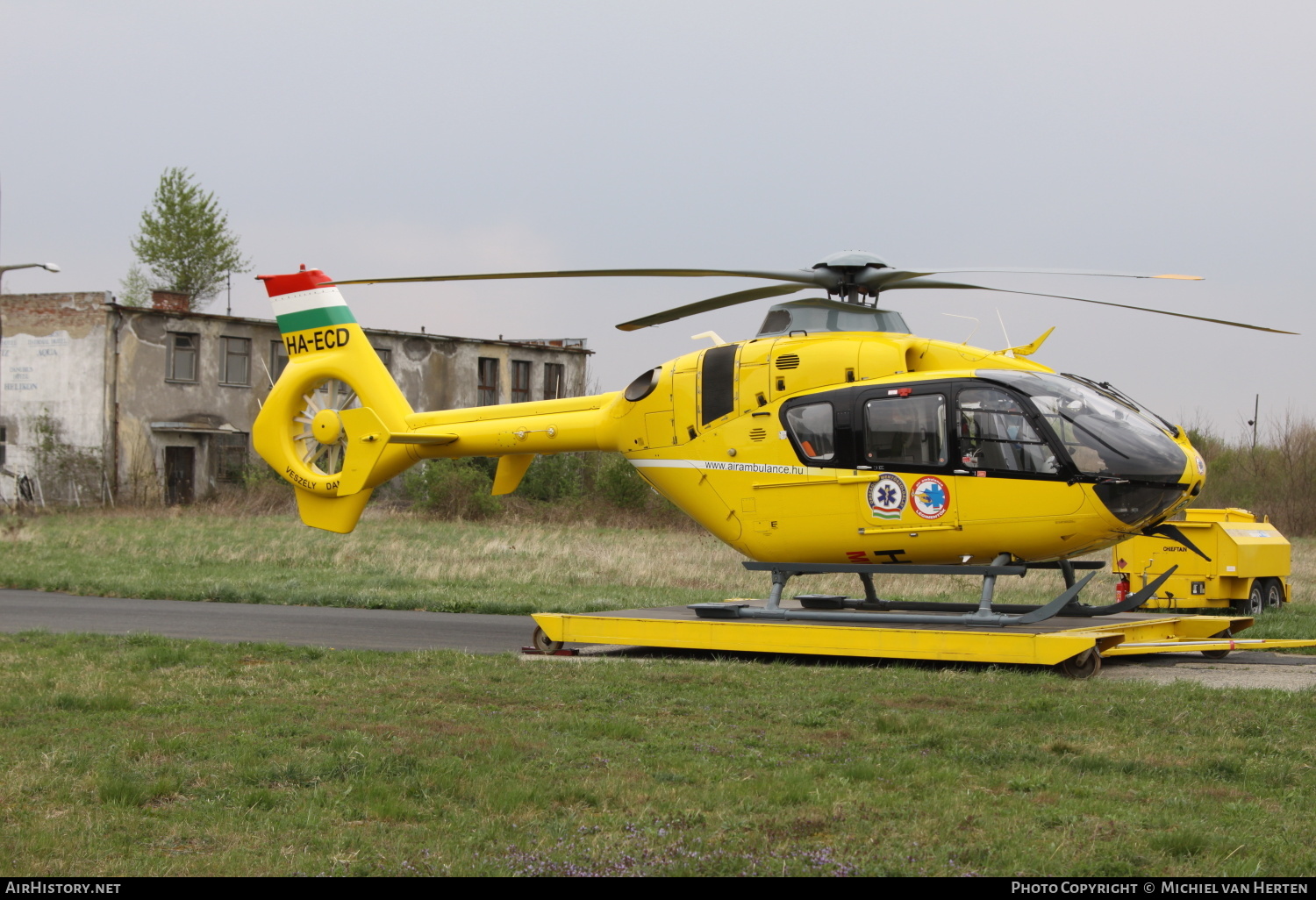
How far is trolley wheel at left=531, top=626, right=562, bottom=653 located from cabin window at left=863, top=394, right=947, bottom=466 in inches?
145

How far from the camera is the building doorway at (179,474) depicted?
43875 mm

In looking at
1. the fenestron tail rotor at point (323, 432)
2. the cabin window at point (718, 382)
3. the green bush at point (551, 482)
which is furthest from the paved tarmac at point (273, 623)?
the green bush at point (551, 482)

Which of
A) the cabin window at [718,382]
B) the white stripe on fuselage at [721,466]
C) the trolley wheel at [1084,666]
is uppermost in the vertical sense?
the cabin window at [718,382]

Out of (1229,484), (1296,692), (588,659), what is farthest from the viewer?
(1229,484)

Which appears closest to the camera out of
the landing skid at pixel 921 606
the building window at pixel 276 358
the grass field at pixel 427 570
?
the landing skid at pixel 921 606

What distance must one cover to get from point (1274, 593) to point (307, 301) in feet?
45.2

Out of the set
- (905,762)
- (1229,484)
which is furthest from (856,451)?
(1229,484)

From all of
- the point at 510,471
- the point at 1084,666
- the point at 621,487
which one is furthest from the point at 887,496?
the point at 621,487

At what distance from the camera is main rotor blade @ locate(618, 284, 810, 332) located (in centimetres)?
1284

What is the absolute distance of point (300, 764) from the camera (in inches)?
267

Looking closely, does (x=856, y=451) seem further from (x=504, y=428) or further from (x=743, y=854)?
(x=743, y=854)

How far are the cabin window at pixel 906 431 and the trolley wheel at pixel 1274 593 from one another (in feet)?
27.0

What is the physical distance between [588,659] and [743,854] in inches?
266

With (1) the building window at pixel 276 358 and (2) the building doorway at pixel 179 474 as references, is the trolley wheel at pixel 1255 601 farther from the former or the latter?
(1) the building window at pixel 276 358
